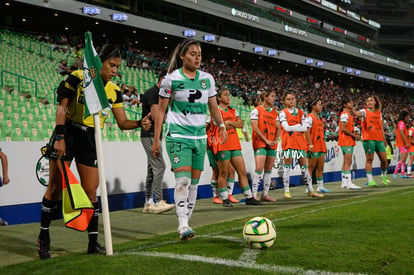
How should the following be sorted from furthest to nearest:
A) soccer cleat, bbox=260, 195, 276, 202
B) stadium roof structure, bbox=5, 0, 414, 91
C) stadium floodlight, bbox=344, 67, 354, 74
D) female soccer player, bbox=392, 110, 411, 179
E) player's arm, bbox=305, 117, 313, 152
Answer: stadium floodlight, bbox=344, 67, 354, 74
stadium roof structure, bbox=5, 0, 414, 91
female soccer player, bbox=392, 110, 411, 179
player's arm, bbox=305, 117, 313, 152
soccer cleat, bbox=260, 195, 276, 202

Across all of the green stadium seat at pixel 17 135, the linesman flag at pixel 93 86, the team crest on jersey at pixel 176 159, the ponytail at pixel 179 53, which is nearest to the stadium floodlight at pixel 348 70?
the green stadium seat at pixel 17 135

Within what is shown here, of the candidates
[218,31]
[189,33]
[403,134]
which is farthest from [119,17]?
[403,134]

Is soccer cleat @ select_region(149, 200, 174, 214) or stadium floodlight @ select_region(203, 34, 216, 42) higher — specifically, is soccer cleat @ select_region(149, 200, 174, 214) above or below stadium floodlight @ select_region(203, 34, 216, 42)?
below

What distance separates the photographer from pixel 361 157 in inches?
A: 685

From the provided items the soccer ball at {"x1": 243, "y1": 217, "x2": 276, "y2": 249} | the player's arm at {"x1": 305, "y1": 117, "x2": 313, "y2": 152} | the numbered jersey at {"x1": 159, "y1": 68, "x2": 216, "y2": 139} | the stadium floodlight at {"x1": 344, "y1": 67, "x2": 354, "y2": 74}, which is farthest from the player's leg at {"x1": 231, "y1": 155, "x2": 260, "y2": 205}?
the stadium floodlight at {"x1": 344, "y1": 67, "x2": 354, "y2": 74}

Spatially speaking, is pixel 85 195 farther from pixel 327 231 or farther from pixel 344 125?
pixel 344 125

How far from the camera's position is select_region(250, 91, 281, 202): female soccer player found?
919cm

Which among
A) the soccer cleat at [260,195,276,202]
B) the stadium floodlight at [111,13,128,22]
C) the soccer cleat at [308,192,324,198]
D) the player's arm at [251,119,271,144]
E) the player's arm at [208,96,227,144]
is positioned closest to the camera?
the player's arm at [208,96,227,144]

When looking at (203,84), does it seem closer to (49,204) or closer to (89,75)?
(89,75)

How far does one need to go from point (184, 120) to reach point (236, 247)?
55.8 inches

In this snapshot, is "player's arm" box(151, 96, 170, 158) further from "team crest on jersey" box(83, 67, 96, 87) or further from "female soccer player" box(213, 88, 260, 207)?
"female soccer player" box(213, 88, 260, 207)

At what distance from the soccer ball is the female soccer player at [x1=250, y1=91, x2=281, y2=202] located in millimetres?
4632

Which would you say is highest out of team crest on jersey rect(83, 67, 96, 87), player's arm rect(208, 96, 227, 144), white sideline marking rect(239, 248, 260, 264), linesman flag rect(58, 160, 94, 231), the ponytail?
the ponytail

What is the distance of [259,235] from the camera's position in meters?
4.39
